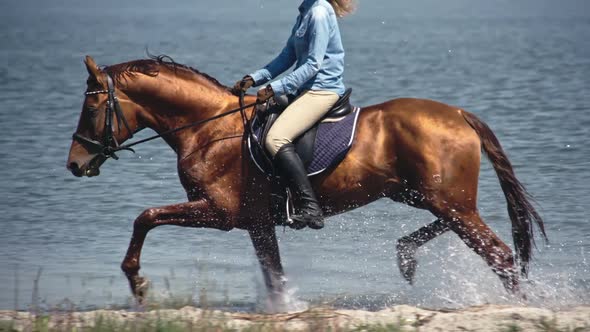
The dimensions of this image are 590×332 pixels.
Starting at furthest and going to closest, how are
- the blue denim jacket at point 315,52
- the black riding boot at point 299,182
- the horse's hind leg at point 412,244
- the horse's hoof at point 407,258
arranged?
the horse's hoof at point 407,258 < the horse's hind leg at point 412,244 < the black riding boot at point 299,182 < the blue denim jacket at point 315,52

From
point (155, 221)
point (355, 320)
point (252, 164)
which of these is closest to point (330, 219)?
point (252, 164)

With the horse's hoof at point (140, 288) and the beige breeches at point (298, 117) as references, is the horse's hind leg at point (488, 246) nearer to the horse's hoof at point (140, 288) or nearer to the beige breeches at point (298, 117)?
the beige breeches at point (298, 117)

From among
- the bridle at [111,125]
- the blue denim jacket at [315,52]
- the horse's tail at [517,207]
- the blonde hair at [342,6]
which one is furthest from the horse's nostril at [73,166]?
the horse's tail at [517,207]

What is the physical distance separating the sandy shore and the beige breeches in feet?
4.53

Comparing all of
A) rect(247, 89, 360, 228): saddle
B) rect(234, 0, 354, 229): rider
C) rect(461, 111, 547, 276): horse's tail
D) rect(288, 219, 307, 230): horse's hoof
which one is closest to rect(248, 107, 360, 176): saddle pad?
A: rect(247, 89, 360, 228): saddle

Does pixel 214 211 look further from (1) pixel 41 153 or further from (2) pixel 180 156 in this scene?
(1) pixel 41 153

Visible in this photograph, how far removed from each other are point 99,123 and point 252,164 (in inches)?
47.5

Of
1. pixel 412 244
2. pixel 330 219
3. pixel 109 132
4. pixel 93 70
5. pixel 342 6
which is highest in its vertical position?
pixel 342 6

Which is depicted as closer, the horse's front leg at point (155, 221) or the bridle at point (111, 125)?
the horse's front leg at point (155, 221)

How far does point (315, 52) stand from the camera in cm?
819

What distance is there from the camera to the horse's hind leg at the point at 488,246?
8312 millimetres

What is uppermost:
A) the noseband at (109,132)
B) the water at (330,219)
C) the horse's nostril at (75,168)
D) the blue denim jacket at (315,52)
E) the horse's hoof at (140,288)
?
the blue denim jacket at (315,52)

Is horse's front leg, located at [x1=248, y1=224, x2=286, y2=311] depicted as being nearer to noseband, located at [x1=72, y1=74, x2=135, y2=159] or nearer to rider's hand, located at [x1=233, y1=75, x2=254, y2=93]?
rider's hand, located at [x1=233, y1=75, x2=254, y2=93]

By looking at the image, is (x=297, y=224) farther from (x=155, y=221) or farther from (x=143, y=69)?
(x=143, y=69)
